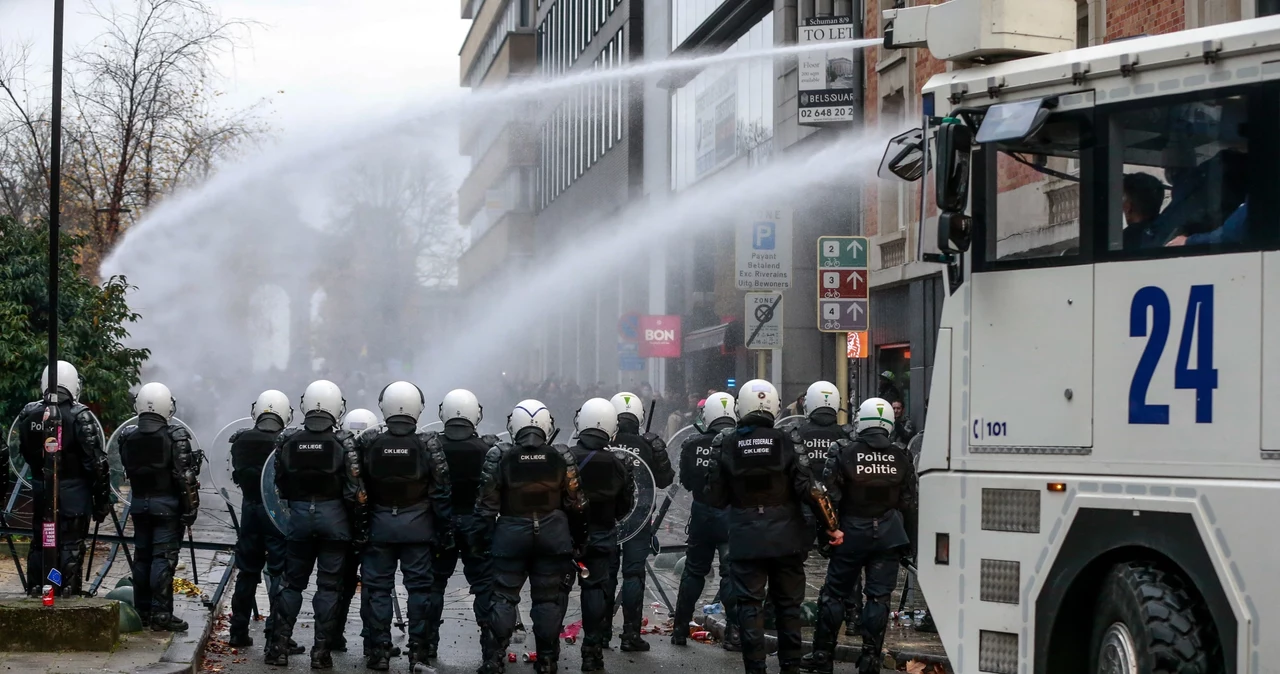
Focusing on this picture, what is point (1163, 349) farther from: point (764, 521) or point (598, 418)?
point (598, 418)

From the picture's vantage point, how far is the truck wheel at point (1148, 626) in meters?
5.73

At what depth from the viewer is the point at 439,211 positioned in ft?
140

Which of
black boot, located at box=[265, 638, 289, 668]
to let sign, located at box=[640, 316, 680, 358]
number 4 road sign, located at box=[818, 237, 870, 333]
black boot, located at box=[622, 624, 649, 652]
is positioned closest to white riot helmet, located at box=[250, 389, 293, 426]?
black boot, located at box=[265, 638, 289, 668]

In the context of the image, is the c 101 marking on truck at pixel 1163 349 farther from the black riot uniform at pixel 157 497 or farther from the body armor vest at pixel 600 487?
the black riot uniform at pixel 157 497

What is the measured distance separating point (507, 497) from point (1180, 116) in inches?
189

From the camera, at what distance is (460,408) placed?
10.3 meters

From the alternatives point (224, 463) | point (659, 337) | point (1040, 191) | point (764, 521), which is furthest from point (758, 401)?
point (659, 337)

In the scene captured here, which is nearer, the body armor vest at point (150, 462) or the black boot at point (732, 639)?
the body armor vest at point (150, 462)

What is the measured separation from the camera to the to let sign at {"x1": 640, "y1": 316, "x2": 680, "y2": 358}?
31656mm

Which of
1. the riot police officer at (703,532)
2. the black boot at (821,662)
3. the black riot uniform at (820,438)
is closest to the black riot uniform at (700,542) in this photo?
the riot police officer at (703,532)

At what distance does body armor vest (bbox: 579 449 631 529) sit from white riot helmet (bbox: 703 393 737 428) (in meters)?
1.34

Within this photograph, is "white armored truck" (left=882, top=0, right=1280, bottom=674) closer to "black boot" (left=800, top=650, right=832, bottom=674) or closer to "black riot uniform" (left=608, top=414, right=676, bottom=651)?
"black boot" (left=800, top=650, right=832, bottom=674)

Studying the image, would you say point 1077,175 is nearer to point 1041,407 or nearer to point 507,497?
point 1041,407

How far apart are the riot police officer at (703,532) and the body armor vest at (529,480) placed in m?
1.64
